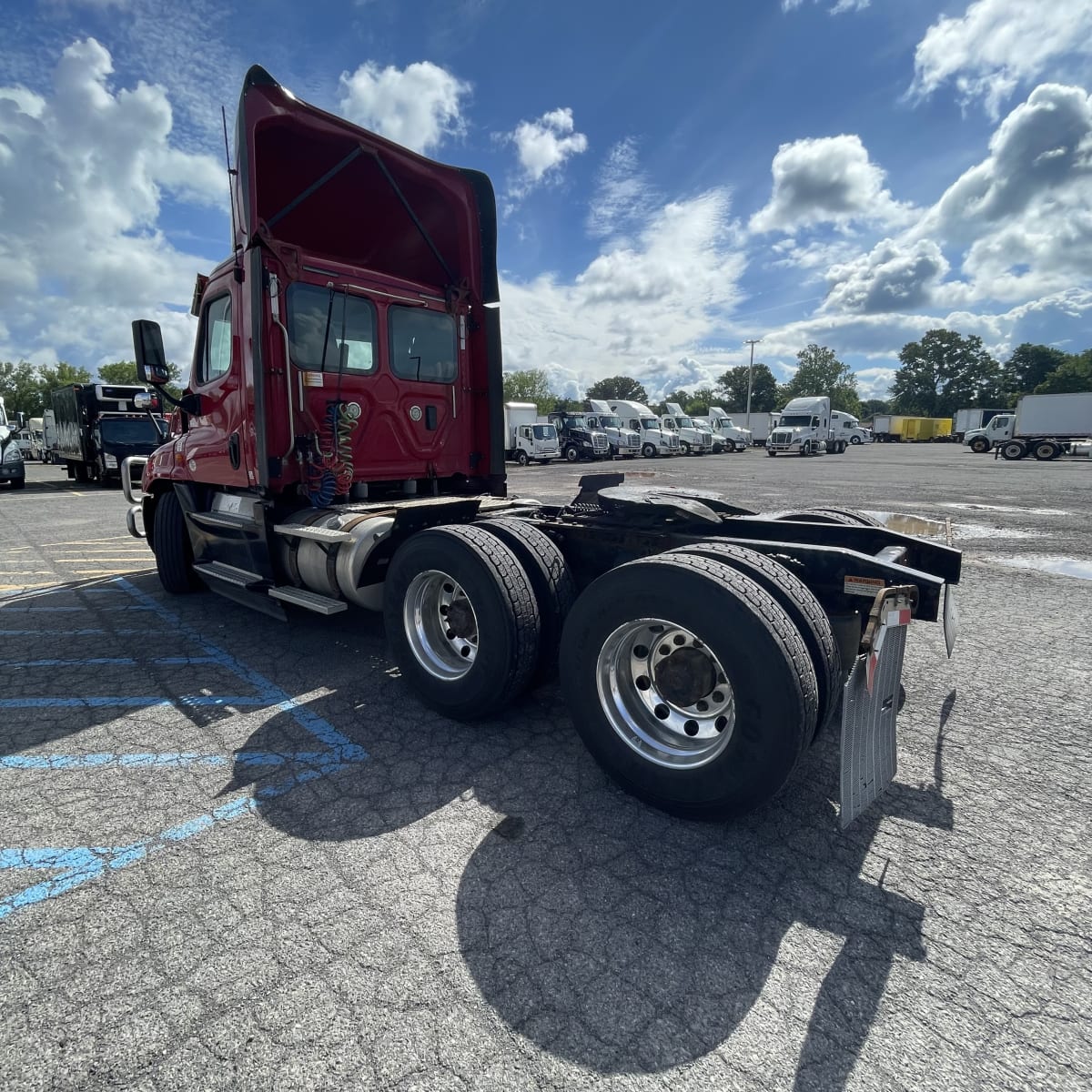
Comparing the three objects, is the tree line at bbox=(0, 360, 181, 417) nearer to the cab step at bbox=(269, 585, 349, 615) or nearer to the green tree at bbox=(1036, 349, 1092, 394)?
the cab step at bbox=(269, 585, 349, 615)

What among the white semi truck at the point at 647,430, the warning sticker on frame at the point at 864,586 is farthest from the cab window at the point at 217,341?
the white semi truck at the point at 647,430

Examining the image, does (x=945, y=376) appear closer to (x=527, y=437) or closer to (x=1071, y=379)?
(x=1071, y=379)

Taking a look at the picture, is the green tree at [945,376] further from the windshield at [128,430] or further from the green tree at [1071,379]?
the windshield at [128,430]

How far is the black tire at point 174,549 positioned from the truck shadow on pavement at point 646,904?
3.86 m

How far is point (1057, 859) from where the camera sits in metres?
2.33

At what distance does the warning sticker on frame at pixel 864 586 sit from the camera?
2.63 m

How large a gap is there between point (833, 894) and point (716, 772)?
1.76 ft

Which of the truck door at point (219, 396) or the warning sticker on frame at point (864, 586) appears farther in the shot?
the truck door at point (219, 396)

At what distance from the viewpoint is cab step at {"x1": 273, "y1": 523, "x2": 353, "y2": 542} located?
4113 millimetres

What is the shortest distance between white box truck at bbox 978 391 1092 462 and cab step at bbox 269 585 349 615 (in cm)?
3843

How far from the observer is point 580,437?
33531mm

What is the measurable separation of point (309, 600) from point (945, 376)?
113 metres

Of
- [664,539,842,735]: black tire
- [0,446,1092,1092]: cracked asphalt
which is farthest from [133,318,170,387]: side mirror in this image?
[664,539,842,735]: black tire

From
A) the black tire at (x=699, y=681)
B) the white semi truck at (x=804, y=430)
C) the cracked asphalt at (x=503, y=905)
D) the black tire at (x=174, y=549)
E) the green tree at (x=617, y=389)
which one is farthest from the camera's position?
the green tree at (x=617, y=389)
